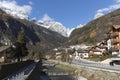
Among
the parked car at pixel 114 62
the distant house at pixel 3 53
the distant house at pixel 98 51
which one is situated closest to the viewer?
the distant house at pixel 3 53

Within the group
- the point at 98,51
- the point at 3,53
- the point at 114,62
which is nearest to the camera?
the point at 3,53

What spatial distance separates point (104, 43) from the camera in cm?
18200

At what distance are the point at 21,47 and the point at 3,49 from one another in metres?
16.1

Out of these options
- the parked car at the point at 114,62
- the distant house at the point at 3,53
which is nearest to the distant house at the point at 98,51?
the parked car at the point at 114,62

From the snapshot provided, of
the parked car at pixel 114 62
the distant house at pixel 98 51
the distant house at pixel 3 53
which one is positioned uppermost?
the distant house at pixel 98 51

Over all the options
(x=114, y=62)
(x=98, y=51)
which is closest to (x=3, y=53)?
(x=114, y=62)

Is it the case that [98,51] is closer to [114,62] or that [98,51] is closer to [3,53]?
[114,62]

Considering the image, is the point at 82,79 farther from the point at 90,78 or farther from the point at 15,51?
the point at 15,51

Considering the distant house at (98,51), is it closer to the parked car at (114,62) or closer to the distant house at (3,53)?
the parked car at (114,62)

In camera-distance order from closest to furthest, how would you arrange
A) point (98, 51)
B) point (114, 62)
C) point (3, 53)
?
point (3, 53), point (114, 62), point (98, 51)

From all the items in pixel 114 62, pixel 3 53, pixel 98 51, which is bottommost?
pixel 114 62

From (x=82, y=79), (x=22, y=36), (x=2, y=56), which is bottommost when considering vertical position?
(x=82, y=79)

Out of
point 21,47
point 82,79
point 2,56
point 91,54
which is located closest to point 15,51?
point 21,47

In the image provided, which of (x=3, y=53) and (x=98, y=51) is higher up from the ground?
(x=98, y=51)
